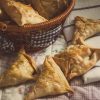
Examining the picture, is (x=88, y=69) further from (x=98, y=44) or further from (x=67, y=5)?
(x=67, y=5)

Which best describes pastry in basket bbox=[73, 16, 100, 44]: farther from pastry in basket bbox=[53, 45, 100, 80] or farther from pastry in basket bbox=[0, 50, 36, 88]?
pastry in basket bbox=[0, 50, 36, 88]

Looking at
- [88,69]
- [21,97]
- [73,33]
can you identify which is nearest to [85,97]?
[88,69]

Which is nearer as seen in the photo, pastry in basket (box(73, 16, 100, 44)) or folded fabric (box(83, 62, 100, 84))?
folded fabric (box(83, 62, 100, 84))

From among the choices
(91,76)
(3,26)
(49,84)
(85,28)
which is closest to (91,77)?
(91,76)

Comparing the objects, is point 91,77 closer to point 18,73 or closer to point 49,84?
point 49,84

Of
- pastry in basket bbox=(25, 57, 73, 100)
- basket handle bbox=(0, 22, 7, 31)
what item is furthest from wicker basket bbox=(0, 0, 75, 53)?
pastry in basket bbox=(25, 57, 73, 100)
